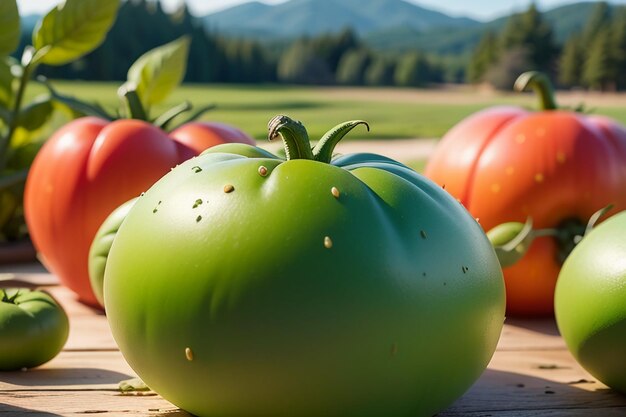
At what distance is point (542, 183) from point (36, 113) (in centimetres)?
162

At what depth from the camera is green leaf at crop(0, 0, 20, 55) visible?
2432 mm

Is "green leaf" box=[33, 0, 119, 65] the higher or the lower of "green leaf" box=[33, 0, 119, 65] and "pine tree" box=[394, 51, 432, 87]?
the higher

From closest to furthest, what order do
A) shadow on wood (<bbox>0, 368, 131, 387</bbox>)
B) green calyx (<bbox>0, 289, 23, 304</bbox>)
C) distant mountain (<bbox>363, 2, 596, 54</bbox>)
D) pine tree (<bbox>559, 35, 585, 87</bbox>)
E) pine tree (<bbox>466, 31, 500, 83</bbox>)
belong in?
1. shadow on wood (<bbox>0, 368, 131, 387</bbox>)
2. green calyx (<bbox>0, 289, 23, 304</bbox>)
3. pine tree (<bbox>466, 31, 500, 83</bbox>)
4. pine tree (<bbox>559, 35, 585, 87</bbox>)
5. distant mountain (<bbox>363, 2, 596, 54</bbox>)

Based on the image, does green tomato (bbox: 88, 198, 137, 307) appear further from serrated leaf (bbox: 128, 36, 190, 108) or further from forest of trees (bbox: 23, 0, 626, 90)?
forest of trees (bbox: 23, 0, 626, 90)

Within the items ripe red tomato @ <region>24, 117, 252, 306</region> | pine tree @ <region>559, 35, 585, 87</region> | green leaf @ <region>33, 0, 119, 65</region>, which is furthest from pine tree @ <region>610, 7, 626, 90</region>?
ripe red tomato @ <region>24, 117, 252, 306</region>

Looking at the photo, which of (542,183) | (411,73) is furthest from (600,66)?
(542,183)

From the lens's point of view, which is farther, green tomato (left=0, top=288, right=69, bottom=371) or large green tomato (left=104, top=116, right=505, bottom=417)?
green tomato (left=0, top=288, right=69, bottom=371)

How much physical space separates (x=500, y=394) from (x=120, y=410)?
64 centimetres

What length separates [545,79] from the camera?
89.7 inches

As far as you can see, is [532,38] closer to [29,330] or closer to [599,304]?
[599,304]

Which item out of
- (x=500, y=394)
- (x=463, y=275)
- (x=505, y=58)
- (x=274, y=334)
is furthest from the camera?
(x=505, y=58)

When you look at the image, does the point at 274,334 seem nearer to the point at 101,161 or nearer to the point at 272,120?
the point at 272,120

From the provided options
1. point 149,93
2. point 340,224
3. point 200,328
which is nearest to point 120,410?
point 200,328

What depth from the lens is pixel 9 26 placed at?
97.5 inches
